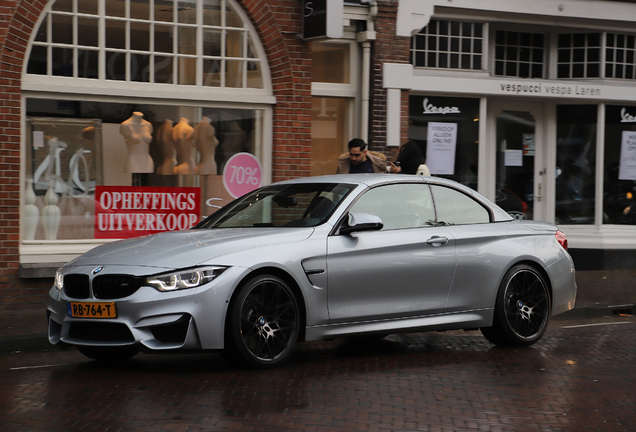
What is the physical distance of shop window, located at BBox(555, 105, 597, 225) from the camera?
51.9ft

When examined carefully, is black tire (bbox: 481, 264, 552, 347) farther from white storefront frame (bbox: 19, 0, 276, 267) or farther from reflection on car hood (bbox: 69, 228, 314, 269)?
white storefront frame (bbox: 19, 0, 276, 267)

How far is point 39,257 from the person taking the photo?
11.1 metres

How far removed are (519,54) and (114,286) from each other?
35.2ft

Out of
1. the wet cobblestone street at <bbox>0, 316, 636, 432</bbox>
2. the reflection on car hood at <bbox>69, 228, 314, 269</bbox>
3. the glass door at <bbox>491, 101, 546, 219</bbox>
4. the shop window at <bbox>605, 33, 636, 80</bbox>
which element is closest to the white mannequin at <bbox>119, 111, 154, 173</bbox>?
the wet cobblestone street at <bbox>0, 316, 636, 432</bbox>

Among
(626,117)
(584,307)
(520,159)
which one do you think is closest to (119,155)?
(584,307)

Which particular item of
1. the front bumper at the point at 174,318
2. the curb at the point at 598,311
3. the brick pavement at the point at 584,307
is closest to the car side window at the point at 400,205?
the front bumper at the point at 174,318

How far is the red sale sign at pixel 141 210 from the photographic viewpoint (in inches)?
460

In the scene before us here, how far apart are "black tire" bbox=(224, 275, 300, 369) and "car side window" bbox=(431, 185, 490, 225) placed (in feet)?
5.94

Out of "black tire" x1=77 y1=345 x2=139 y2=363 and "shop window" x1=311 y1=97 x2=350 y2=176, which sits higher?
"shop window" x1=311 y1=97 x2=350 y2=176

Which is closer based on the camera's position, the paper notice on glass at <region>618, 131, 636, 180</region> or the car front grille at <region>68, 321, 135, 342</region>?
the car front grille at <region>68, 321, 135, 342</region>

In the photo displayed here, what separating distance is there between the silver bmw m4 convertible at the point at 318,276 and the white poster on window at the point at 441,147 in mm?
5983

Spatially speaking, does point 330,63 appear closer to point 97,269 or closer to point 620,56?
point 620,56

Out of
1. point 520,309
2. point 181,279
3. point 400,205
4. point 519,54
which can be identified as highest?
point 519,54

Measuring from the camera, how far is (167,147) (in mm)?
12227
